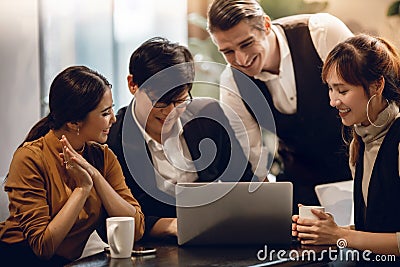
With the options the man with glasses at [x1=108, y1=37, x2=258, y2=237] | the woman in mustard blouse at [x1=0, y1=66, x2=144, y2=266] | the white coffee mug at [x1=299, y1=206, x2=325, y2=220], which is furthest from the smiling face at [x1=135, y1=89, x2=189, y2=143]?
the white coffee mug at [x1=299, y1=206, x2=325, y2=220]

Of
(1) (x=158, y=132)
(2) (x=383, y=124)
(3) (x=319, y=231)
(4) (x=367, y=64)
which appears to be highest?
(4) (x=367, y=64)

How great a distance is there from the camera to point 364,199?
80.9 inches

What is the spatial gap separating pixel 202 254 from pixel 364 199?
58 cm

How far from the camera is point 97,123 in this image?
2.02m

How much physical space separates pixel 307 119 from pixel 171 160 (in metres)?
0.78

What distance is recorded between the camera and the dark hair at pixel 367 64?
2.02 meters

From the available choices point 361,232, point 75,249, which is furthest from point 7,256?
point 361,232

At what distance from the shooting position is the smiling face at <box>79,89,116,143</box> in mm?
2020

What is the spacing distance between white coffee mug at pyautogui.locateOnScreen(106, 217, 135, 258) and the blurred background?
145 cm

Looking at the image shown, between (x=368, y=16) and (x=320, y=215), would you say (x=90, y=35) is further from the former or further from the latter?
(x=320, y=215)

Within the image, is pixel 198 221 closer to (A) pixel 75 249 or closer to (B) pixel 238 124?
(A) pixel 75 249

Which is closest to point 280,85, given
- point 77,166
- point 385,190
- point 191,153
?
point 191,153

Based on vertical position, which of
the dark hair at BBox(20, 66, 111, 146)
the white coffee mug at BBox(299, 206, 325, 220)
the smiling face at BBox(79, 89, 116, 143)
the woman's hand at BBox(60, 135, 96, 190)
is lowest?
the white coffee mug at BBox(299, 206, 325, 220)

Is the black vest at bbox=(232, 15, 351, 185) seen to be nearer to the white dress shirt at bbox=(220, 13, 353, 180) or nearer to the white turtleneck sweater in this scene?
the white dress shirt at bbox=(220, 13, 353, 180)
